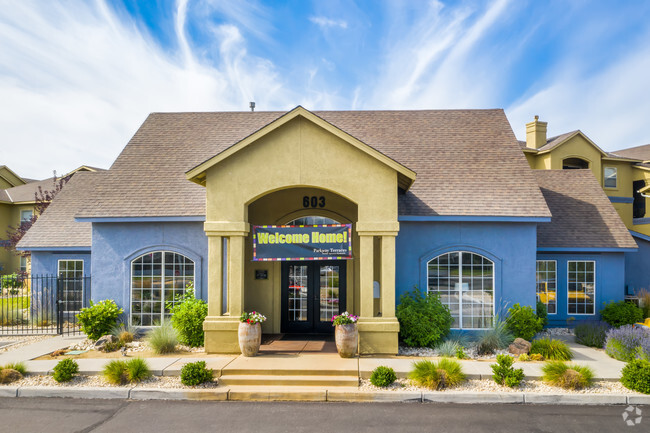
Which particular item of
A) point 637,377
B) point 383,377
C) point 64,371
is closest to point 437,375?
point 383,377

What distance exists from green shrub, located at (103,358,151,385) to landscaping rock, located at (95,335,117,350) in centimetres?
276

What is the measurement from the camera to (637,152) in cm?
3488

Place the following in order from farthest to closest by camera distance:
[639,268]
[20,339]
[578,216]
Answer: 1. [639,268]
2. [578,216]
3. [20,339]

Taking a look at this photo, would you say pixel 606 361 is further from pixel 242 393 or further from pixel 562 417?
pixel 242 393

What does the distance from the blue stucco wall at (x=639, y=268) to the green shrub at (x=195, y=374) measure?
53.5 ft

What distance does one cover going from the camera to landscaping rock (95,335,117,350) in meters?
11.4

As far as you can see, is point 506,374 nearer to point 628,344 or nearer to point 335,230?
point 628,344

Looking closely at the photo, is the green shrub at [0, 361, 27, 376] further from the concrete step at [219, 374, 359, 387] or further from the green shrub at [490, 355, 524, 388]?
the green shrub at [490, 355, 524, 388]

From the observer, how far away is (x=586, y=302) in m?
14.4

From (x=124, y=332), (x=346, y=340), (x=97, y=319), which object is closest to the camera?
(x=346, y=340)

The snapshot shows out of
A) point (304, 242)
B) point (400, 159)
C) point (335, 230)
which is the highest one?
point (400, 159)

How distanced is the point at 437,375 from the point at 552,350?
151 inches

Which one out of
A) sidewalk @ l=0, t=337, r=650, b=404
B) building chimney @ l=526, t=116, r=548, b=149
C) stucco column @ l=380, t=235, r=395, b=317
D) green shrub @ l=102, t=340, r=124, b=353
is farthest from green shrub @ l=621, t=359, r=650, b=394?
building chimney @ l=526, t=116, r=548, b=149

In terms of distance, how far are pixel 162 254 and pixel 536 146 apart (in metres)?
27.7
